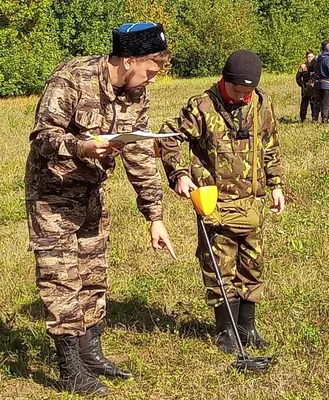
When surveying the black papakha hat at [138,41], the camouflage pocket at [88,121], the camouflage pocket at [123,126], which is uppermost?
the black papakha hat at [138,41]

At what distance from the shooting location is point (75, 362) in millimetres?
4344

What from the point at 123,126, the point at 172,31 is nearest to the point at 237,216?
the point at 123,126

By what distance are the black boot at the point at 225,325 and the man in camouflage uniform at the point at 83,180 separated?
2.43ft

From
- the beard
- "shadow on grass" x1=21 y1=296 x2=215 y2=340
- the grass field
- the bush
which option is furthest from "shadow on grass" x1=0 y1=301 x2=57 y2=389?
the bush

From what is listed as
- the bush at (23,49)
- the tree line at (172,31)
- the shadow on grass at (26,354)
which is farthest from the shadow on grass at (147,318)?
the bush at (23,49)

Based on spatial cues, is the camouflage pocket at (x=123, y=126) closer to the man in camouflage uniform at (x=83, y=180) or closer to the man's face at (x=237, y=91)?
the man in camouflage uniform at (x=83, y=180)

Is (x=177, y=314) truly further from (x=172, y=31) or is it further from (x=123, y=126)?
(x=172, y=31)

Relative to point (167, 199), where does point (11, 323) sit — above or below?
above

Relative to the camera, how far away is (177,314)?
18.6 ft

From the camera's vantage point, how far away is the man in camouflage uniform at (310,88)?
1638 centimetres

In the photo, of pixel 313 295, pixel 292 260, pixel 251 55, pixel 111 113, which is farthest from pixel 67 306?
pixel 292 260

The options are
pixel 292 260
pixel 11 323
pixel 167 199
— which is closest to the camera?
pixel 11 323

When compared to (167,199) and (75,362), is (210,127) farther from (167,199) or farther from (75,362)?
(167,199)

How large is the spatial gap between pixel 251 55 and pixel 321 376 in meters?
1.94
